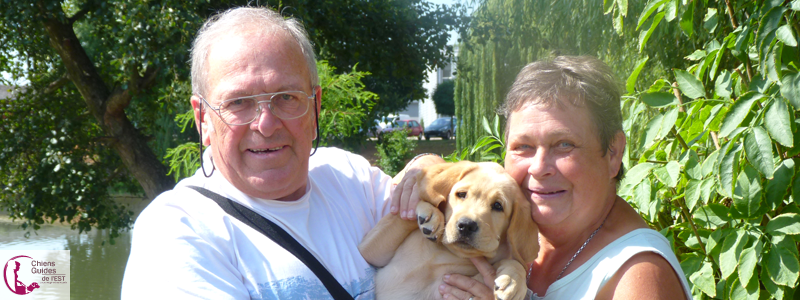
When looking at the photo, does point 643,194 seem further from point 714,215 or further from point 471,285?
point 471,285

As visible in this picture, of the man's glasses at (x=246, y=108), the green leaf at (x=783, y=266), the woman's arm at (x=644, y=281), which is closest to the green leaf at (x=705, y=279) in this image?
the green leaf at (x=783, y=266)

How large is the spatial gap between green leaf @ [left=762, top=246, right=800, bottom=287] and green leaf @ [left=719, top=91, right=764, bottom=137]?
0.59 m

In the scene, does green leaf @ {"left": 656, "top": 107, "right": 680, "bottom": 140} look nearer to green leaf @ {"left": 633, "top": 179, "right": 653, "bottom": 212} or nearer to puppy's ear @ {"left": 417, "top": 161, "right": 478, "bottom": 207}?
green leaf @ {"left": 633, "top": 179, "right": 653, "bottom": 212}

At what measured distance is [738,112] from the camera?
2.12m

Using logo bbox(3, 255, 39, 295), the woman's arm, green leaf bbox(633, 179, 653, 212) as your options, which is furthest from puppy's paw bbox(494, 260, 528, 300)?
logo bbox(3, 255, 39, 295)

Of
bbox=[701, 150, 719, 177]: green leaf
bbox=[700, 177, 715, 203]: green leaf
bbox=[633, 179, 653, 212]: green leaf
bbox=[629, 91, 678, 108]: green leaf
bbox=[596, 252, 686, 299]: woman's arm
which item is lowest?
bbox=[596, 252, 686, 299]: woman's arm

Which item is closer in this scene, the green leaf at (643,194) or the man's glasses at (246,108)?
the man's glasses at (246,108)

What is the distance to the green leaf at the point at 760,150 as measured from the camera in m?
2.05

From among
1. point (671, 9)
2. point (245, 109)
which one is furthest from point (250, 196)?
point (671, 9)

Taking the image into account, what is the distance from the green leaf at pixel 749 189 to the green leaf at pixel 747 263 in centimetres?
17

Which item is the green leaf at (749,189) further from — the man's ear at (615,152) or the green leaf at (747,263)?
the man's ear at (615,152)

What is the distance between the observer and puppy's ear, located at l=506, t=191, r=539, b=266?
221 cm

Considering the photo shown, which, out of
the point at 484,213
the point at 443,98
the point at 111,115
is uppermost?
the point at 484,213

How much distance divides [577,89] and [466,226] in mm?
640
